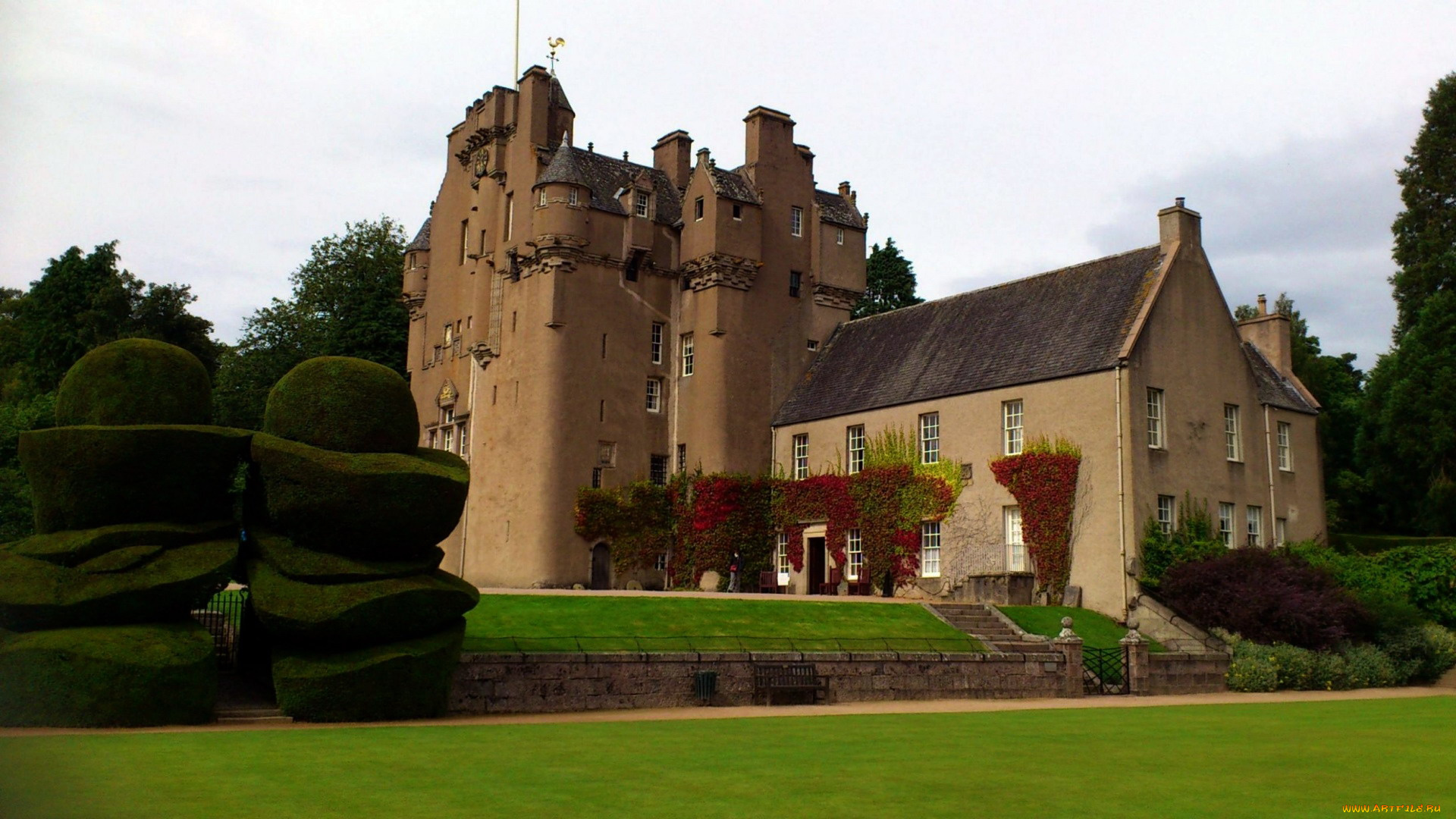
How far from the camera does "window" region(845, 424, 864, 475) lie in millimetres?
39656

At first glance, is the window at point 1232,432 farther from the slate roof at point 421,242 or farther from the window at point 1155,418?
the slate roof at point 421,242

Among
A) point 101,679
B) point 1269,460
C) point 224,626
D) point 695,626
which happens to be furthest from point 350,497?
point 1269,460

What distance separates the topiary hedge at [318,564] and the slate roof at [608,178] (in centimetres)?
2473

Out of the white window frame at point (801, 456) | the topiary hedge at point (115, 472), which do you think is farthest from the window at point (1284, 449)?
the topiary hedge at point (115, 472)

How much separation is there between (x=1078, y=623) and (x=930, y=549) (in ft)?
22.9

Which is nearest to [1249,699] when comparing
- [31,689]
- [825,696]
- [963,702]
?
[963,702]

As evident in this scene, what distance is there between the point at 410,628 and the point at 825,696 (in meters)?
8.46

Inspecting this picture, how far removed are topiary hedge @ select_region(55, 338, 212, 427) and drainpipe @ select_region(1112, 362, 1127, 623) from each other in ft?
74.6

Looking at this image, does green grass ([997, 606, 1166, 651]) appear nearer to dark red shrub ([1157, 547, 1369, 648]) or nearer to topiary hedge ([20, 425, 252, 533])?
dark red shrub ([1157, 547, 1369, 648])

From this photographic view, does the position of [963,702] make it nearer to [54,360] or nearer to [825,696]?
[825,696]

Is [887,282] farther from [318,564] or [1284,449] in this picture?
[318,564]

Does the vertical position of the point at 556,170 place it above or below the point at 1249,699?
above

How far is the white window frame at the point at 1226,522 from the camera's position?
→ 34906 mm

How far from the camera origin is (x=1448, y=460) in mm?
49469
